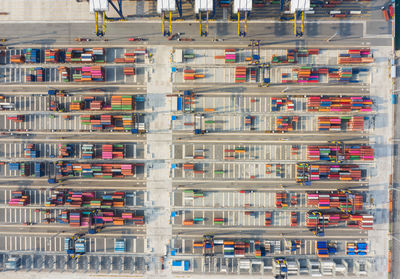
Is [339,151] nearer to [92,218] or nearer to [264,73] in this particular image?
[264,73]

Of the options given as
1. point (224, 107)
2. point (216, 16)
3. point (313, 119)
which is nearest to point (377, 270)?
point (313, 119)

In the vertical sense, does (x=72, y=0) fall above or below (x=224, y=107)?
above

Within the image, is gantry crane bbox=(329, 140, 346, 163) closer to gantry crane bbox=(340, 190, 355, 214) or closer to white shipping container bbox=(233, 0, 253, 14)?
gantry crane bbox=(340, 190, 355, 214)

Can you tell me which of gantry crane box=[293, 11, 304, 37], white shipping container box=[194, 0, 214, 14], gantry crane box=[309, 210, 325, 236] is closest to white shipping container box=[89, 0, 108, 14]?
white shipping container box=[194, 0, 214, 14]

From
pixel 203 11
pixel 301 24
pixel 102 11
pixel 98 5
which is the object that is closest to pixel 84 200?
pixel 102 11

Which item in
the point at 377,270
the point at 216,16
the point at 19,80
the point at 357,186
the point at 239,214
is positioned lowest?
the point at 377,270

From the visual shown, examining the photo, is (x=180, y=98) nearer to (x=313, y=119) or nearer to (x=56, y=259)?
(x=313, y=119)

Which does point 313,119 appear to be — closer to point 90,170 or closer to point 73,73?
point 90,170
